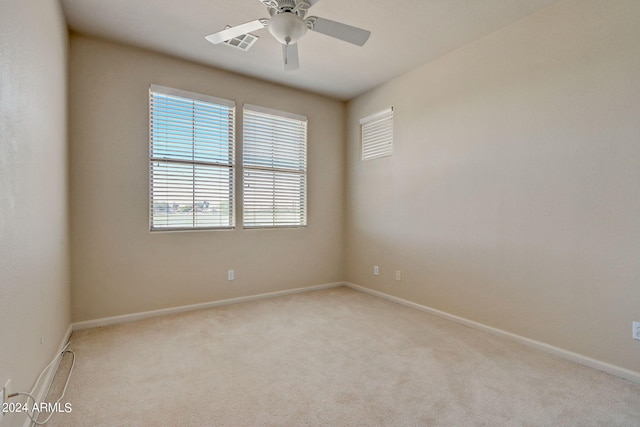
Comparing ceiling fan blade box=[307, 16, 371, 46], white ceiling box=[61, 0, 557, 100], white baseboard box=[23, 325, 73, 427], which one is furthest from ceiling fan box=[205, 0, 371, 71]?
white baseboard box=[23, 325, 73, 427]

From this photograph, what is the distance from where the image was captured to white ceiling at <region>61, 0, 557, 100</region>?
8.36 feet

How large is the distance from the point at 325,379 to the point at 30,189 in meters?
2.13

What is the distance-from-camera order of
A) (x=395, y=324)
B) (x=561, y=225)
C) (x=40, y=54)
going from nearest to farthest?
1. (x=40, y=54)
2. (x=561, y=225)
3. (x=395, y=324)

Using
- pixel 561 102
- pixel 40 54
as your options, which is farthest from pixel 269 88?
pixel 561 102

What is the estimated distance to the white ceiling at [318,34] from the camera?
255 cm

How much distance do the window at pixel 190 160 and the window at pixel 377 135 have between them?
71.6 inches

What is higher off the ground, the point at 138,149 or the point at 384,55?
the point at 384,55

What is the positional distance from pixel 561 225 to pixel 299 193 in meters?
2.99

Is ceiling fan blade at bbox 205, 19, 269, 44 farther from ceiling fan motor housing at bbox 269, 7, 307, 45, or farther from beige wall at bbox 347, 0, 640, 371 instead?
beige wall at bbox 347, 0, 640, 371

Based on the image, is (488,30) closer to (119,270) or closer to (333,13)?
(333,13)

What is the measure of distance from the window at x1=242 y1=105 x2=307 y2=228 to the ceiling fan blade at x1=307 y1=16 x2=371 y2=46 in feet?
6.56

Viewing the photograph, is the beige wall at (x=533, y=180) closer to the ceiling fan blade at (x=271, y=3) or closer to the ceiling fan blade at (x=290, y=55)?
the ceiling fan blade at (x=290, y=55)

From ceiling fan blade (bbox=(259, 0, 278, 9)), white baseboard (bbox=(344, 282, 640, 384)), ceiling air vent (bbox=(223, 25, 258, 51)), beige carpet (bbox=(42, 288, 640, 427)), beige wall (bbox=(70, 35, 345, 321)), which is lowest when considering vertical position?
beige carpet (bbox=(42, 288, 640, 427))

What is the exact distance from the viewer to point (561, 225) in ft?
8.16
